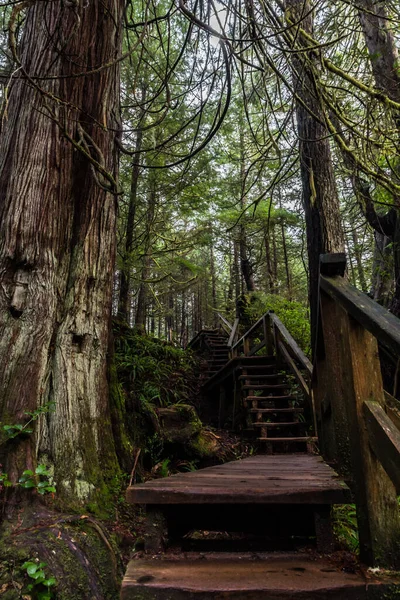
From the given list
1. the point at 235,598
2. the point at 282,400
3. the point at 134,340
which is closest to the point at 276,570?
the point at 235,598

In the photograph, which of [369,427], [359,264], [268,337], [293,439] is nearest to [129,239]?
[268,337]

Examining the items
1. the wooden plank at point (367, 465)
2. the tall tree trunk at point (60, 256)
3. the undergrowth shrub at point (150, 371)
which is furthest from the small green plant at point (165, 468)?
the wooden plank at point (367, 465)

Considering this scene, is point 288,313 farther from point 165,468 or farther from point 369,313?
point 369,313

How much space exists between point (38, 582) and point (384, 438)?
5.51 feet

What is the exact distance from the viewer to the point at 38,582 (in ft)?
5.30

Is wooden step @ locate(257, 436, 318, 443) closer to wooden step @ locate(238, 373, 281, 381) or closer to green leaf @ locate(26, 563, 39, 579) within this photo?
wooden step @ locate(238, 373, 281, 381)

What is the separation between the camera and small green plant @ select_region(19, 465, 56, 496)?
2.00 meters

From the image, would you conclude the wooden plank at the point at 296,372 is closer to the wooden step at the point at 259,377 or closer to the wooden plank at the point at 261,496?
the wooden step at the point at 259,377

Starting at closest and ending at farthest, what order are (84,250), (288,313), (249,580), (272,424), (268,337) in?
(249,580)
(84,250)
(272,424)
(268,337)
(288,313)

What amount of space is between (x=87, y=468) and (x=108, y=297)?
4.50 ft

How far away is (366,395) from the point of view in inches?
56.0

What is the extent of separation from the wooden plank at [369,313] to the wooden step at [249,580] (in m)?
0.73

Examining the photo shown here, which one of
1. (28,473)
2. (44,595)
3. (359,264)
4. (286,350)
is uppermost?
(359,264)

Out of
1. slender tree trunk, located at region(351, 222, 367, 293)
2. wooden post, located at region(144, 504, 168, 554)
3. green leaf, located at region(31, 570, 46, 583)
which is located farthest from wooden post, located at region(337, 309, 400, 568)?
slender tree trunk, located at region(351, 222, 367, 293)
